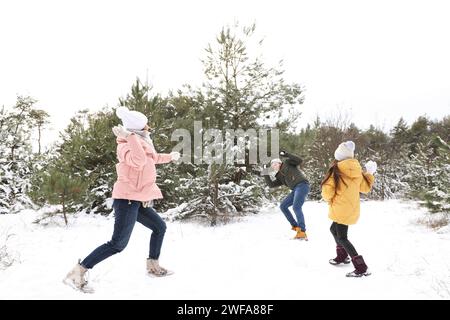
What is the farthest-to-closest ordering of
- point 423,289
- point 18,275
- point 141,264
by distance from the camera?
point 141,264, point 18,275, point 423,289

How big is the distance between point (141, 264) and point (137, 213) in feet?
3.80

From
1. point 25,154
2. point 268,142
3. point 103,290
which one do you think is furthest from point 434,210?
point 25,154

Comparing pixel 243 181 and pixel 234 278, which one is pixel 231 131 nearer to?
pixel 243 181

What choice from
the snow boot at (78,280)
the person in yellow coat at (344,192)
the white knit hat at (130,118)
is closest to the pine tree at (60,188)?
the white knit hat at (130,118)

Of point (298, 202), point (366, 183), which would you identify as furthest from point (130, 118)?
point (298, 202)

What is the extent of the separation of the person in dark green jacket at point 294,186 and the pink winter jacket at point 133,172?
3.07 metres

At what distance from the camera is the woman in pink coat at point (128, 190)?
3.29 metres

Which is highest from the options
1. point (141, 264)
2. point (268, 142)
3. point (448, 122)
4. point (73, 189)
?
point (448, 122)

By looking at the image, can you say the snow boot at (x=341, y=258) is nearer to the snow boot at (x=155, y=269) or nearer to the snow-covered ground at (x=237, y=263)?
the snow-covered ground at (x=237, y=263)

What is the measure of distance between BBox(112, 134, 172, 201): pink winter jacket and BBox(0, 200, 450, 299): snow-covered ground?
0.92m

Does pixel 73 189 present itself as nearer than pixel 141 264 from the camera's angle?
No

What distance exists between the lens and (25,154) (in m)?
13.6

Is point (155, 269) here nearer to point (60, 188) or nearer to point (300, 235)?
point (300, 235)

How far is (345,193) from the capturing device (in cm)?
409
